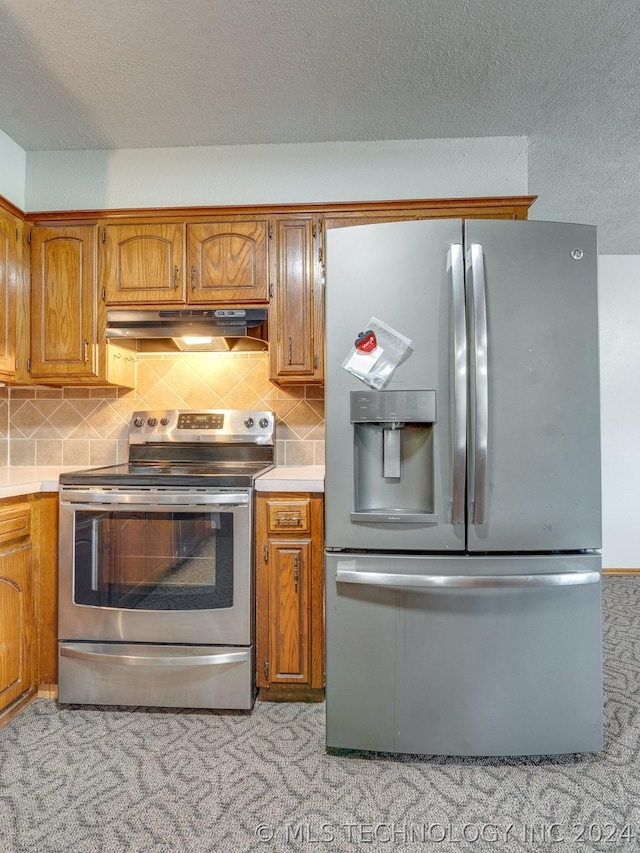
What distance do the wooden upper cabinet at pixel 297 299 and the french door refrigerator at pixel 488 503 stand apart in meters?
0.73

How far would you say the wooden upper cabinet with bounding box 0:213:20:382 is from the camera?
2256mm

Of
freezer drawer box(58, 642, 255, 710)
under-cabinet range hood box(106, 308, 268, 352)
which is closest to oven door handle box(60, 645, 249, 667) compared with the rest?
freezer drawer box(58, 642, 255, 710)

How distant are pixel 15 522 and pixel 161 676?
871 mm

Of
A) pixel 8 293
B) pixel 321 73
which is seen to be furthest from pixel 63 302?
pixel 321 73

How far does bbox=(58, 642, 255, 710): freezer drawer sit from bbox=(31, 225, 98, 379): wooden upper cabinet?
1326mm

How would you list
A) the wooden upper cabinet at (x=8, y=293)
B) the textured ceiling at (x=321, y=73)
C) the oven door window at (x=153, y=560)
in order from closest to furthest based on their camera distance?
1. the textured ceiling at (x=321, y=73)
2. the oven door window at (x=153, y=560)
3. the wooden upper cabinet at (x=8, y=293)

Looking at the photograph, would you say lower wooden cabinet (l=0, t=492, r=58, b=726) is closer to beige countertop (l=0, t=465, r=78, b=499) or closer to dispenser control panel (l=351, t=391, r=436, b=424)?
beige countertop (l=0, t=465, r=78, b=499)

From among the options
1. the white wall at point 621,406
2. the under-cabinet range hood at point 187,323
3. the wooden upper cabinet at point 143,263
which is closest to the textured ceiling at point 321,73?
the wooden upper cabinet at point 143,263

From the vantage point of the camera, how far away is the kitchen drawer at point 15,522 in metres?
1.89

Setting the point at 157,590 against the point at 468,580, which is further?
the point at 157,590

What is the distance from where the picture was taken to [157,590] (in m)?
2.02

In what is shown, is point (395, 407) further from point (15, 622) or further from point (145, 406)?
point (15, 622)

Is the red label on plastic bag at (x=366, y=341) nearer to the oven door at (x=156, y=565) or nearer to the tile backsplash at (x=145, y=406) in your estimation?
the oven door at (x=156, y=565)

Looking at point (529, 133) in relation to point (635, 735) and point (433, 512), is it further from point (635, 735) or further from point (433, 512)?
point (635, 735)
